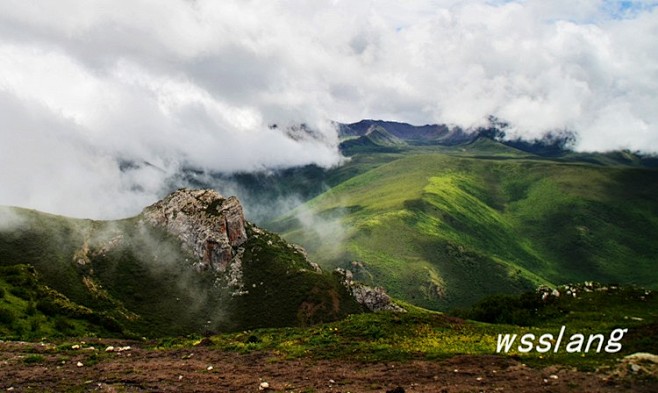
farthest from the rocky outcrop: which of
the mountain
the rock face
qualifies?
the rock face

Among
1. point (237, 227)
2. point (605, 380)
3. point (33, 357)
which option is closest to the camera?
point (605, 380)

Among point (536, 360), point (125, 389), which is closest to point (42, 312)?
point (125, 389)

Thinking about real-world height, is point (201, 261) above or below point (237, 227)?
below

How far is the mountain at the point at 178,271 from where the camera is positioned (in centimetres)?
14762

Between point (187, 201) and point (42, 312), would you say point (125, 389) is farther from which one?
point (187, 201)

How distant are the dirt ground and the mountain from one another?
103 m

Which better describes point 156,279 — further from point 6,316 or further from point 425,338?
point 425,338

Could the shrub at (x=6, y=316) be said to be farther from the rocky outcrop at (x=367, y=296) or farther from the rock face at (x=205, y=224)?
the rocky outcrop at (x=367, y=296)

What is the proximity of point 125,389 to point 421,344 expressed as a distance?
76.0ft

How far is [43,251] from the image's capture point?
514ft

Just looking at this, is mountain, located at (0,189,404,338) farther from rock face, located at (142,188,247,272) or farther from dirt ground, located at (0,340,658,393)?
dirt ground, located at (0,340,658,393)

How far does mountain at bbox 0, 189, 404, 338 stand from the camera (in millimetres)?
147625

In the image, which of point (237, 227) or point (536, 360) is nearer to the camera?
point (536, 360)

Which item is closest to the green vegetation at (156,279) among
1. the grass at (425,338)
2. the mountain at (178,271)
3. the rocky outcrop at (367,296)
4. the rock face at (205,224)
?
the mountain at (178,271)
